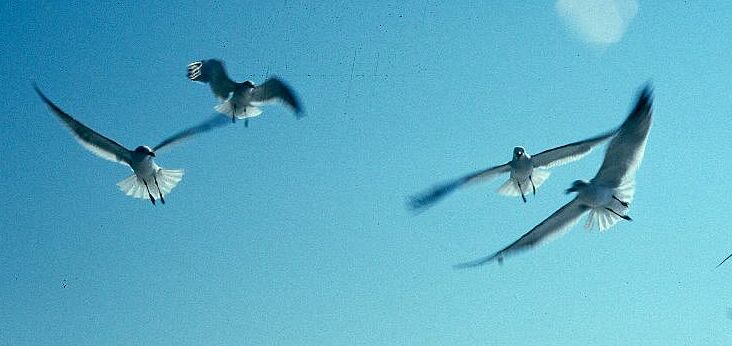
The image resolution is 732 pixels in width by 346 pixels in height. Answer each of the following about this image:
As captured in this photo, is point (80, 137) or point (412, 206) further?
point (80, 137)

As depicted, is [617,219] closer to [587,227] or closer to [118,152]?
[587,227]

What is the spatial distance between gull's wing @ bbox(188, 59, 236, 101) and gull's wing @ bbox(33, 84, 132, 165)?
73.3 inches

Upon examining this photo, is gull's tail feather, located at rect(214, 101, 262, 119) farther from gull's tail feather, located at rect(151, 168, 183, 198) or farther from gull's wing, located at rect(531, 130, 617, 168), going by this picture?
gull's wing, located at rect(531, 130, 617, 168)

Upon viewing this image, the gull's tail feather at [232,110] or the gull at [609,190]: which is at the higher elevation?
the gull's tail feather at [232,110]

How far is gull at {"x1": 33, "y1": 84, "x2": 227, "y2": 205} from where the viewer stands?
55.7ft

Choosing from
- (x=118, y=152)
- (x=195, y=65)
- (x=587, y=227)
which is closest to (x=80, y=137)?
(x=118, y=152)

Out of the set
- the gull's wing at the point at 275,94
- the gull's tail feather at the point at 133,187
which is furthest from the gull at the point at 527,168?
the gull's tail feather at the point at 133,187

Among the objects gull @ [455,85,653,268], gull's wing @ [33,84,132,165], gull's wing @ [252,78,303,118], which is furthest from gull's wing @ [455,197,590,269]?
gull's wing @ [33,84,132,165]

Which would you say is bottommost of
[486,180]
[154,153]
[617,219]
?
[617,219]

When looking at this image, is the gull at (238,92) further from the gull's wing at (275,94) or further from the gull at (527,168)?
the gull at (527,168)

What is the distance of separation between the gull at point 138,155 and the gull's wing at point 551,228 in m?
5.56

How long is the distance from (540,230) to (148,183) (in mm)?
7216

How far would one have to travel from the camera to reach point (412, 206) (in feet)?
48.1

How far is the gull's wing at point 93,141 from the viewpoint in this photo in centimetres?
1684
